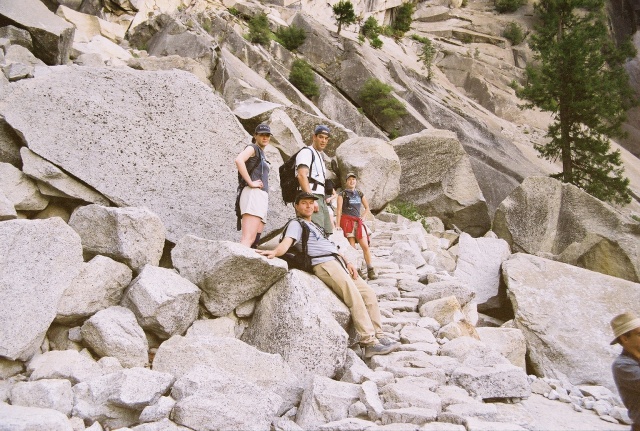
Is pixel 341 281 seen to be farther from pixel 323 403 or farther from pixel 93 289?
pixel 93 289

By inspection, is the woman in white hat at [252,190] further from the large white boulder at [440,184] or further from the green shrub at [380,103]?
the green shrub at [380,103]

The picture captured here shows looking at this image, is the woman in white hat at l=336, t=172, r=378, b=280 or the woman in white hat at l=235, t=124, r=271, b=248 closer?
the woman in white hat at l=235, t=124, r=271, b=248

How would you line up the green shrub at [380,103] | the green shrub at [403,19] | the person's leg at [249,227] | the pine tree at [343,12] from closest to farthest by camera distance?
the person's leg at [249,227]
the green shrub at [380,103]
the pine tree at [343,12]
the green shrub at [403,19]

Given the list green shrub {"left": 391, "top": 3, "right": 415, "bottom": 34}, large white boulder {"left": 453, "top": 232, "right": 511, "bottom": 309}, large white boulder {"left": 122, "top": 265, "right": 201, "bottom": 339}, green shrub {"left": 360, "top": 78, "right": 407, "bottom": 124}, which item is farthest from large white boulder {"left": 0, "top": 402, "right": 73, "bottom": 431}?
green shrub {"left": 391, "top": 3, "right": 415, "bottom": 34}

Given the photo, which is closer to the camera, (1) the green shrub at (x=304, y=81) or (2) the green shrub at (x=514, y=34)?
(1) the green shrub at (x=304, y=81)

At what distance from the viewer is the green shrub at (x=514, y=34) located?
49.0 meters

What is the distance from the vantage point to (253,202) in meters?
6.11

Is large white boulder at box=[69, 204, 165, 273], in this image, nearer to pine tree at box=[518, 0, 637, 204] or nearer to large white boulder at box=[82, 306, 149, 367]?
large white boulder at box=[82, 306, 149, 367]

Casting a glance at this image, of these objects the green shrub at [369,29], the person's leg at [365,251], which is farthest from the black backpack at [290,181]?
the green shrub at [369,29]

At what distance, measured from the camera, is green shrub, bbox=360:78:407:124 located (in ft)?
88.7

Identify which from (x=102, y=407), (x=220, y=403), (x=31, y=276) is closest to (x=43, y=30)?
(x=31, y=276)

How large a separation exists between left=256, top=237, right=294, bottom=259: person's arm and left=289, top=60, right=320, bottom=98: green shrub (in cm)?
2166

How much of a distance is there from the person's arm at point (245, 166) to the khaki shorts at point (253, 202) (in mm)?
93

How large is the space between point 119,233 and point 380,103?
2345 cm
